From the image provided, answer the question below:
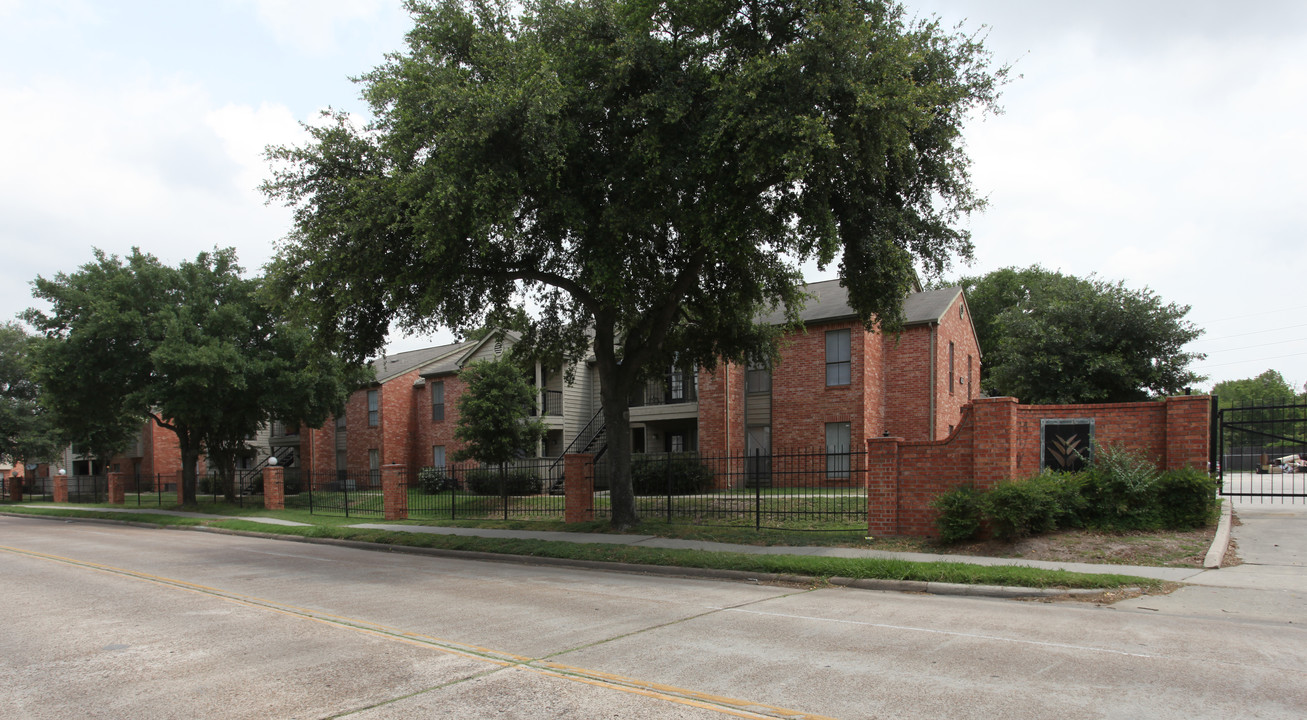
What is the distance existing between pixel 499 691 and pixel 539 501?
17884 millimetres

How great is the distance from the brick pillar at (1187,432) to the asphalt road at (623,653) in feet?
13.7

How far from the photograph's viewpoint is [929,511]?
13539 millimetres

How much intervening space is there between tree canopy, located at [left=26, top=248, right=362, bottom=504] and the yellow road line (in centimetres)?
1743

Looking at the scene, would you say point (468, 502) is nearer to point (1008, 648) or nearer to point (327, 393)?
point (327, 393)

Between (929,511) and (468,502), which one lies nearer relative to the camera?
(929,511)

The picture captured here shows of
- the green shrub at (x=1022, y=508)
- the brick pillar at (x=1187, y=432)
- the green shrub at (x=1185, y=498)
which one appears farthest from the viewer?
the brick pillar at (x=1187, y=432)

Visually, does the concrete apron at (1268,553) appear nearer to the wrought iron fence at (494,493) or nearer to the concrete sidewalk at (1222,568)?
the concrete sidewalk at (1222,568)

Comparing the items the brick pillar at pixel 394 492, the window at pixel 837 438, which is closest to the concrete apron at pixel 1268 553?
the window at pixel 837 438

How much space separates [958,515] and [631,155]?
8.24 m

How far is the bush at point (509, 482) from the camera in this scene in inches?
1128

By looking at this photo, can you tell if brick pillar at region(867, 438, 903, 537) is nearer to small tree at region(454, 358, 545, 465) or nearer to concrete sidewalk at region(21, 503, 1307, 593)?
Result: concrete sidewalk at region(21, 503, 1307, 593)

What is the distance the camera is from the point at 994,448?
12.8m

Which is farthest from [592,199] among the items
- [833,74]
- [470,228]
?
[833,74]

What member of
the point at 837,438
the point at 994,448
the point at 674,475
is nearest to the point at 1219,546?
the point at 994,448
